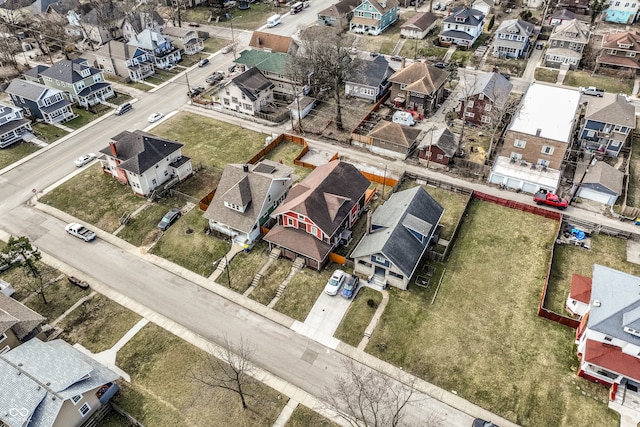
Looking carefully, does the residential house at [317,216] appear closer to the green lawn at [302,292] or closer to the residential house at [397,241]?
the green lawn at [302,292]

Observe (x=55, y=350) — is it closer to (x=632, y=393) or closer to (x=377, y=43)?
(x=632, y=393)

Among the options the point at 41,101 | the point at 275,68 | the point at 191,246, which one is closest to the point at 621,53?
the point at 275,68

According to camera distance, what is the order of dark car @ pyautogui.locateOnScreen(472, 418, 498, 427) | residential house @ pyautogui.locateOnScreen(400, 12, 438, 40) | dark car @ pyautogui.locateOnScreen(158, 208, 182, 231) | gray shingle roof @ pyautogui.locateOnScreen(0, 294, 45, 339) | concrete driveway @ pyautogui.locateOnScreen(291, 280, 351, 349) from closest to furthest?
dark car @ pyautogui.locateOnScreen(472, 418, 498, 427)
gray shingle roof @ pyautogui.locateOnScreen(0, 294, 45, 339)
concrete driveway @ pyautogui.locateOnScreen(291, 280, 351, 349)
dark car @ pyautogui.locateOnScreen(158, 208, 182, 231)
residential house @ pyautogui.locateOnScreen(400, 12, 438, 40)

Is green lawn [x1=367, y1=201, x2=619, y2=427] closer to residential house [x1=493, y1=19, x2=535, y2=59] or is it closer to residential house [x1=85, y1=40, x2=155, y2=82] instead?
residential house [x1=493, y1=19, x2=535, y2=59]

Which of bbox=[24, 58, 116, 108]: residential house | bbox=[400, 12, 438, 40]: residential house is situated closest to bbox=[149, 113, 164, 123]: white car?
bbox=[24, 58, 116, 108]: residential house

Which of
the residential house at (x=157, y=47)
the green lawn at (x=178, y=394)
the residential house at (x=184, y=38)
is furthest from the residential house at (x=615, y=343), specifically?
the residential house at (x=184, y=38)

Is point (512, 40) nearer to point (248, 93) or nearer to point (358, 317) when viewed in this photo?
point (248, 93)
